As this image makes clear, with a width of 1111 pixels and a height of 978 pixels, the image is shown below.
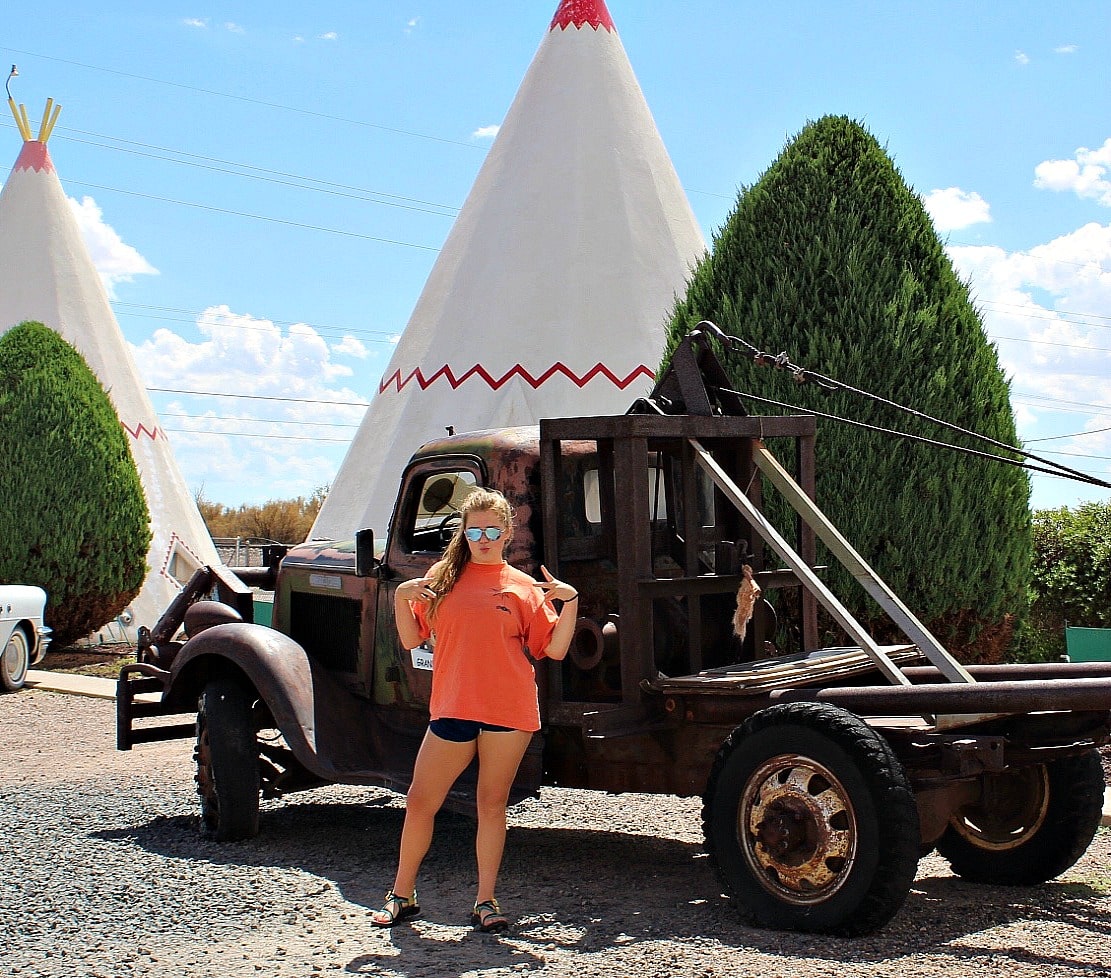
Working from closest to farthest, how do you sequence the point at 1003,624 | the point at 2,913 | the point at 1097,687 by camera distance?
the point at 1097,687, the point at 2,913, the point at 1003,624

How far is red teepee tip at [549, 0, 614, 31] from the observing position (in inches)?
537

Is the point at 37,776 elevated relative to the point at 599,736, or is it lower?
lower

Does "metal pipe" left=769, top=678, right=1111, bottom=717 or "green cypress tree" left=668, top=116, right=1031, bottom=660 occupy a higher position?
"green cypress tree" left=668, top=116, right=1031, bottom=660

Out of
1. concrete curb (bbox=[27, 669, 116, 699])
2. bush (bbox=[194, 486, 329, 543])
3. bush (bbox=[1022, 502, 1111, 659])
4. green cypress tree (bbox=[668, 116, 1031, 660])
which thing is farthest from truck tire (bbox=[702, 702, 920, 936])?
bush (bbox=[194, 486, 329, 543])

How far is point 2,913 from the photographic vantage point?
439 centimetres

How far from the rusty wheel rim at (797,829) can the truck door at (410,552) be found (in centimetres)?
172

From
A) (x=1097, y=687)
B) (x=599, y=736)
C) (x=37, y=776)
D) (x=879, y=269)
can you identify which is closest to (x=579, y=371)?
(x=879, y=269)

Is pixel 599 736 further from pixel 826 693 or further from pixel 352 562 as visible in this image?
pixel 352 562

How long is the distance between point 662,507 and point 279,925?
7.44 feet

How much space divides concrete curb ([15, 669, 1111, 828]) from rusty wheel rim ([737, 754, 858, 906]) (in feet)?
25.9

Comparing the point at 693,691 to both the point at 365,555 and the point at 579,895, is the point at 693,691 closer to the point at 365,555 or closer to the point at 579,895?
the point at 579,895

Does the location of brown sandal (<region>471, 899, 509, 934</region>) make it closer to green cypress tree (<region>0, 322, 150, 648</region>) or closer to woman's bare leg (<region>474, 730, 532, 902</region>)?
woman's bare leg (<region>474, 730, 532, 902</region>)

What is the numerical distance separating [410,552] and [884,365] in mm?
3765

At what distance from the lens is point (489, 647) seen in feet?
13.5
